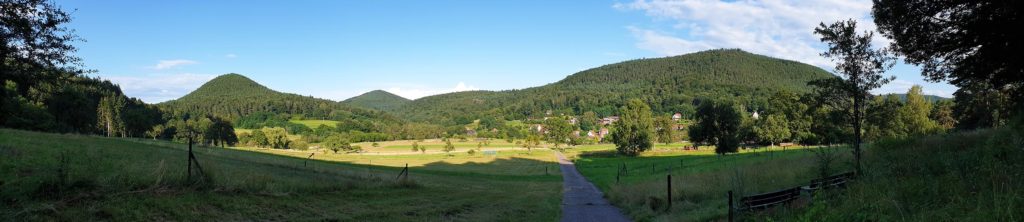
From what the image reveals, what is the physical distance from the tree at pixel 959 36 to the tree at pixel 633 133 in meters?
69.0

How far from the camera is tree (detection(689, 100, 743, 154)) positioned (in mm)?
63031

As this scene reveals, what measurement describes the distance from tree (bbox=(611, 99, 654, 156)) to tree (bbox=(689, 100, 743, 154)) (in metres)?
18.9


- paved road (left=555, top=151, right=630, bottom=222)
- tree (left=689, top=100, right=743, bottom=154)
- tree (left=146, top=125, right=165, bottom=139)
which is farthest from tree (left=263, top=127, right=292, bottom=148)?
paved road (left=555, top=151, right=630, bottom=222)

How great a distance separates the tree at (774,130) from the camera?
7038cm

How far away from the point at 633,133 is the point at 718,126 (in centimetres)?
2387

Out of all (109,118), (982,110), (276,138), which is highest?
(109,118)

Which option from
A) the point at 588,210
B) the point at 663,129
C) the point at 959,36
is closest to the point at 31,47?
the point at 588,210

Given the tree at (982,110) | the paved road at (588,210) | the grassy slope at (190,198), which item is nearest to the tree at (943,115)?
the tree at (982,110)

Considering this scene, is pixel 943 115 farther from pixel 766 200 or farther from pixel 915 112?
pixel 766 200

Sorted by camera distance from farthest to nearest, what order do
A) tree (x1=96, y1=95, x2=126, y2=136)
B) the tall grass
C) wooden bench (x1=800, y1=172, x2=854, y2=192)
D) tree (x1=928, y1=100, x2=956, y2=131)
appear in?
tree (x1=96, y1=95, x2=126, y2=136)
tree (x1=928, y1=100, x2=956, y2=131)
wooden bench (x1=800, y1=172, x2=854, y2=192)
the tall grass

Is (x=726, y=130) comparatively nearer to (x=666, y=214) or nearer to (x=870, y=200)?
(x=666, y=214)

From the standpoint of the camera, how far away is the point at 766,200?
11281 millimetres

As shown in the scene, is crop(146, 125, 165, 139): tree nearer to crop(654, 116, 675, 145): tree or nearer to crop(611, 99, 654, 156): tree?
crop(611, 99, 654, 156): tree

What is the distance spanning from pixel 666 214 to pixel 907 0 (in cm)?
1037
